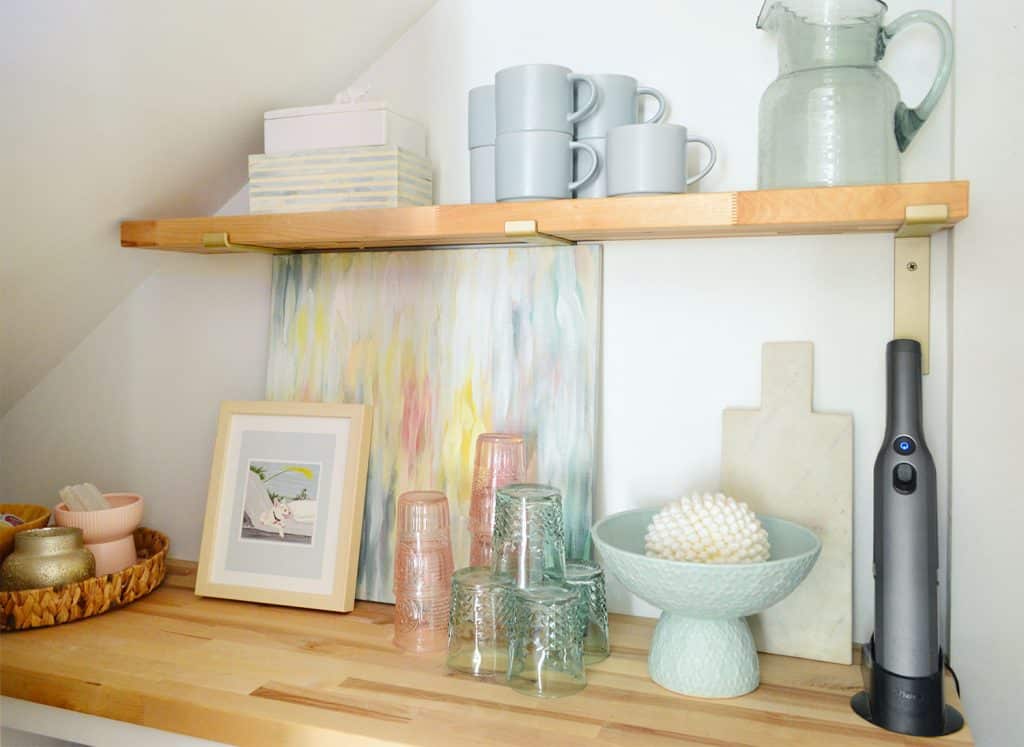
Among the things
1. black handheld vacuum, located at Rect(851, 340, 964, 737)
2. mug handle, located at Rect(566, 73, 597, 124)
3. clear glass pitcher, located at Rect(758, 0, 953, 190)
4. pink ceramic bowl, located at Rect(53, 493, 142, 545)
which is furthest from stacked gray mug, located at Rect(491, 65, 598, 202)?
pink ceramic bowl, located at Rect(53, 493, 142, 545)

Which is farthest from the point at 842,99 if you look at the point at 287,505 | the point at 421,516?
the point at 287,505

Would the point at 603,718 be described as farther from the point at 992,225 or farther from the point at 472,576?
the point at 992,225

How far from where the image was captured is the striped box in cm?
136

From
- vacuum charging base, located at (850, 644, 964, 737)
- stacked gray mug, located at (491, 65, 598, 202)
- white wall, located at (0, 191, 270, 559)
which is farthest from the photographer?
white wall, located at (0, 191, 270, 559)

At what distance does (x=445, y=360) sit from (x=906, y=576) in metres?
0.75

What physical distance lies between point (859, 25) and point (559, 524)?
757 mm

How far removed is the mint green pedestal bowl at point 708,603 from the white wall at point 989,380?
0.72ft

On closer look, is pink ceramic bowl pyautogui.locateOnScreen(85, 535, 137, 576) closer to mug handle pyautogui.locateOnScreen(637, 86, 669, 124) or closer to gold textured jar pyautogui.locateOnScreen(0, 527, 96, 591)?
gold textured jar pyautogui.locateOnScreen(0, 527, 96, 591)

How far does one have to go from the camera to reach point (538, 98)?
1242mm

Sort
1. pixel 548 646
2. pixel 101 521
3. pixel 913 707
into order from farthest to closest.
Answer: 1. pixel 101 521
2. pixel 548 646
3. pixel 913 707

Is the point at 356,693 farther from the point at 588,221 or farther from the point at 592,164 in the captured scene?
the point at 592,164

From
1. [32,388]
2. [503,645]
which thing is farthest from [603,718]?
[32,388]

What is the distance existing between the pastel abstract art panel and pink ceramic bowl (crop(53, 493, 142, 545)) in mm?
301

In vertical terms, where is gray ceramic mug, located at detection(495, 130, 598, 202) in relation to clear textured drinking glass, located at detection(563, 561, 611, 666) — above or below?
above
